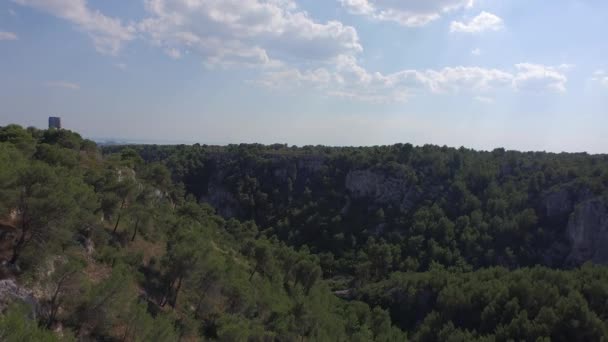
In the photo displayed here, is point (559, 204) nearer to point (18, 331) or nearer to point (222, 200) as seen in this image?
point (222, 200)

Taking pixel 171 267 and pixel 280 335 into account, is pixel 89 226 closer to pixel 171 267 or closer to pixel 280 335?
pixel 171 267

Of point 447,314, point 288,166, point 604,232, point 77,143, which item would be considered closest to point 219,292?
point 77,143

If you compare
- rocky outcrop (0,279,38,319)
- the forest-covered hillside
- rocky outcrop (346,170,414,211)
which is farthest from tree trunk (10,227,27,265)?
rocky outcrop (346,170,414,211)

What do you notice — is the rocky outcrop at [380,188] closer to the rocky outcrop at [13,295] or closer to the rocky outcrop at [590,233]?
the rocky outcrop at [590,233]

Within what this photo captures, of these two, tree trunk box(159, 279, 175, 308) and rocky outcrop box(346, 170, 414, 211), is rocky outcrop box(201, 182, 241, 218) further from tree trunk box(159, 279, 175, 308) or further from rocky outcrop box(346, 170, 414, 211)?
tree trunk box(159, 279, 175, 308)

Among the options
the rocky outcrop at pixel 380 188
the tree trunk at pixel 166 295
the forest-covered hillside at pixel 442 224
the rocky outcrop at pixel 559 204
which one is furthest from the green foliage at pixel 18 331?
the rocky outcrop at pixel 559 204
